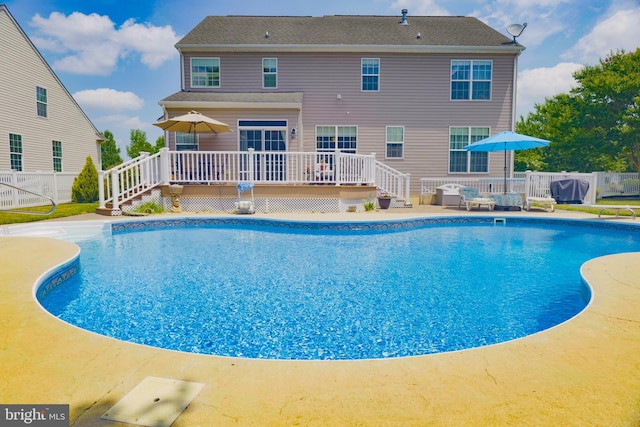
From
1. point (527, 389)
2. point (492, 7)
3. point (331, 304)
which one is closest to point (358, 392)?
point (527, 389)

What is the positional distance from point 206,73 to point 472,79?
39.5 feet

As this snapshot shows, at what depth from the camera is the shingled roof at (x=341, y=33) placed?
53.4ft

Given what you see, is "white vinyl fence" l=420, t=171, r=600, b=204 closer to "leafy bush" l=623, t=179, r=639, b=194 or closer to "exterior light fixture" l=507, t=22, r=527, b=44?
"exterior light fixture" l=507, t=22, r=527, b=44

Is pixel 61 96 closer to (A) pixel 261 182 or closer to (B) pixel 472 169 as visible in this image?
(A) pixel 261 182

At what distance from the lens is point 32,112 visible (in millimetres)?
17828

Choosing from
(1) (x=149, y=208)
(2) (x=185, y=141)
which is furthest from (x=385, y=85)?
(1) (x=149, y=208)

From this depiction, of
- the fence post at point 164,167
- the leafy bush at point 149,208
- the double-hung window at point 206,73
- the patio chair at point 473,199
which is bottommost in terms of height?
the leafy bush at point 149,208

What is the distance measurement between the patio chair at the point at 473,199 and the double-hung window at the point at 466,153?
3401mm

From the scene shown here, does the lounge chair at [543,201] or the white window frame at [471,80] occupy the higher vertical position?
the white window frame at [471,80]

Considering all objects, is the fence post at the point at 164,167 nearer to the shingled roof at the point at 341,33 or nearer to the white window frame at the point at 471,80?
the shingled roof at the point at 341,33

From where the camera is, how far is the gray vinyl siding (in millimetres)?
16578

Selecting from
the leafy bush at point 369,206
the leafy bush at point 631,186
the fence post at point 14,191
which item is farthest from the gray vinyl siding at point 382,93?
the leafy bush at point 631,186

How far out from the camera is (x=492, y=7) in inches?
733

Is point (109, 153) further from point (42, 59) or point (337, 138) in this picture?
point (337, 138)
